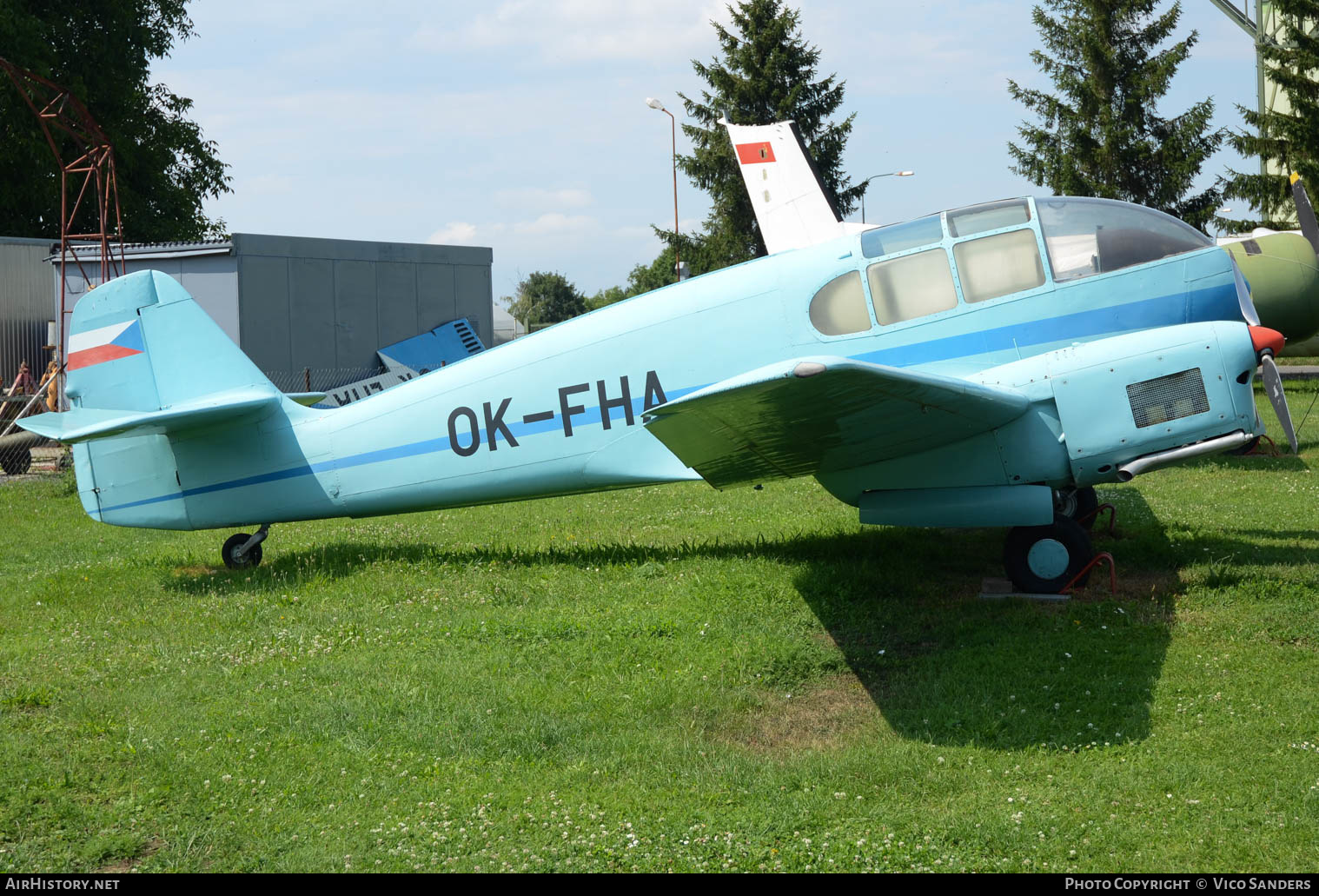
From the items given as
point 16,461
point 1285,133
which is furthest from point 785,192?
point 1285,133

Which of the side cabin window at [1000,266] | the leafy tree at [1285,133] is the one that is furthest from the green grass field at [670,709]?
the leafy tree at [1285,133]

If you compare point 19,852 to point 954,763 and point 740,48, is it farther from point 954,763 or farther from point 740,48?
point 740,48

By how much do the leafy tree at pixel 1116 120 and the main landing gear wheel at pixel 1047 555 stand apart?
23.4 metres

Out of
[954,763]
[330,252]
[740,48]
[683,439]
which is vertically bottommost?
[954,763]

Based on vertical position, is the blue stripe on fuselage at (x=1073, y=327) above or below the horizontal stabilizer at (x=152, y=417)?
below

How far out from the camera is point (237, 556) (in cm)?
908

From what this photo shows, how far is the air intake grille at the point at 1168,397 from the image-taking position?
673 cm

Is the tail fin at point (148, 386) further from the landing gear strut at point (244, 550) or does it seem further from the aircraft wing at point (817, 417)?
the aircraft wing at point (817, 417)

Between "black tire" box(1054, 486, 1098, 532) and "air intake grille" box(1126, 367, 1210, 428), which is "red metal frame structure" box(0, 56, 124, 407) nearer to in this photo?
"black tire" box(1054, 486, 1098, 532)

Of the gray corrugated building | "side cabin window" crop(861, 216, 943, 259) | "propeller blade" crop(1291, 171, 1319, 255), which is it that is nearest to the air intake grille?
"side cabin window" crop(861, 216, 943, 259)

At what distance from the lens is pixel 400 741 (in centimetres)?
531
